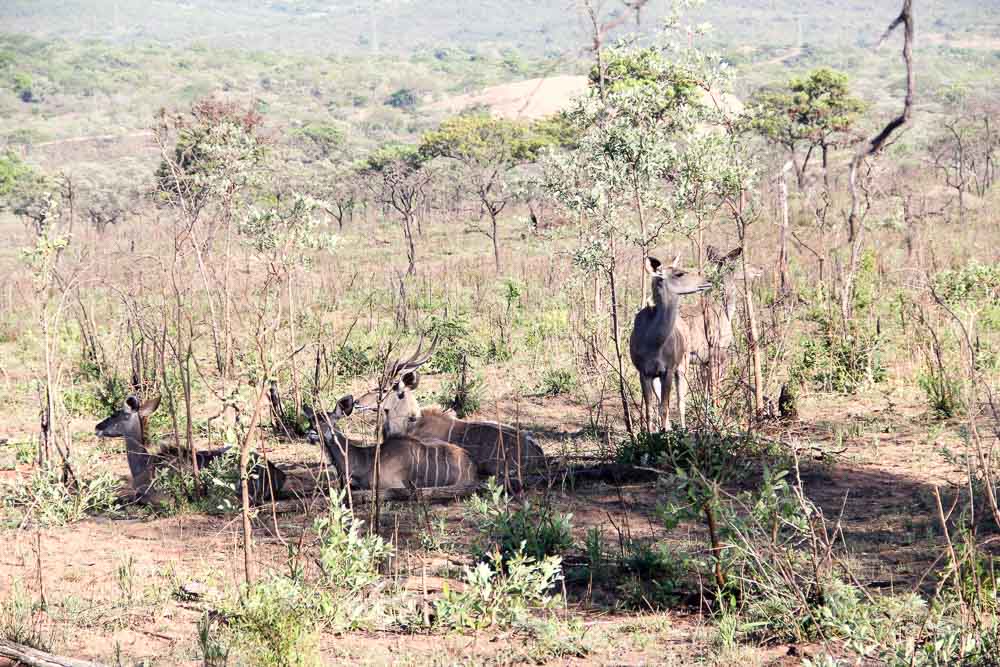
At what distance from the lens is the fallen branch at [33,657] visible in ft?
12.6

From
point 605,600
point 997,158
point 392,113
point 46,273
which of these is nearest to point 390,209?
point 997,158

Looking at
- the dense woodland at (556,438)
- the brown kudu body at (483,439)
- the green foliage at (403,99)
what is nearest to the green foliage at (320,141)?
the dense woodland at (556,438)

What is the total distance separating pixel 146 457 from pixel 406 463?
5.91ft

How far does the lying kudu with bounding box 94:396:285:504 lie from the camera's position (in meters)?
6.95

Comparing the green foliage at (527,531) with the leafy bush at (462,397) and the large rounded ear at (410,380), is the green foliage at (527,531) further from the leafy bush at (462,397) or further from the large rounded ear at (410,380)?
the leafy bush at (462,397)

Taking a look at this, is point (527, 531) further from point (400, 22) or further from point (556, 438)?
point (400, 22)

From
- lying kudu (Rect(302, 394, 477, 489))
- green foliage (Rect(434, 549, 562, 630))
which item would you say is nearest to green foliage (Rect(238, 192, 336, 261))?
lying kudu (Rect(302, 394, 477, 489))

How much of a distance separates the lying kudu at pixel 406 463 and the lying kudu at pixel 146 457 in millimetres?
403

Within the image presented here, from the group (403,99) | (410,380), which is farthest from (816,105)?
(403,99)

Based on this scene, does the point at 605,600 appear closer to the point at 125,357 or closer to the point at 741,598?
the point at 741,598

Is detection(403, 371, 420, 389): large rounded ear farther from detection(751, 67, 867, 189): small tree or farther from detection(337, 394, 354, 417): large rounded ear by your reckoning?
detection(751, 67, 867, 189): small tree

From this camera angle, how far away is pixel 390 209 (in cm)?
3456

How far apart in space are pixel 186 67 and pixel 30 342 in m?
82.6

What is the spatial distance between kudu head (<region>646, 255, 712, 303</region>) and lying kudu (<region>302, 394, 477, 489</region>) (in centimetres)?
217
